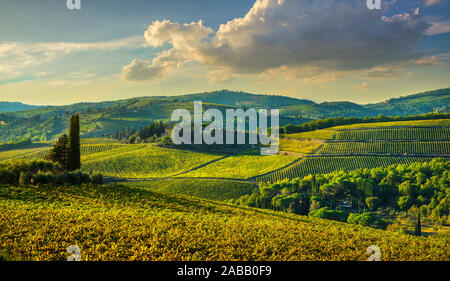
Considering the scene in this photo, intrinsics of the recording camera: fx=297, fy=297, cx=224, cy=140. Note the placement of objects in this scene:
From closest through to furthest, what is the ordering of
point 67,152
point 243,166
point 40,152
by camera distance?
point 67,152 → point 243,166 → point 40,152

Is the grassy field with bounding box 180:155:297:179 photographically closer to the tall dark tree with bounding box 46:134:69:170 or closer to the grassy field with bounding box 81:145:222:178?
the grassy field with bounding box 81:145:222:178

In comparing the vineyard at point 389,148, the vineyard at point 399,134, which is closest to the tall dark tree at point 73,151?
the vineyard at point 389,148

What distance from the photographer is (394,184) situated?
72625mm

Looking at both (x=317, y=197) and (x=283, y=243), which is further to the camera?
(x=317, y=197)

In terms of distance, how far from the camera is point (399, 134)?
117 m

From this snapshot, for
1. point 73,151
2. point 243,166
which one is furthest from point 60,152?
point 243,166

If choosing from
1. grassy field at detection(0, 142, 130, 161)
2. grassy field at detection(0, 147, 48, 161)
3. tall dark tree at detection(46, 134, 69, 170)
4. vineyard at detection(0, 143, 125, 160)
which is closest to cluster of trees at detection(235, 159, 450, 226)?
tall dark tree at detection(46, 134, 69, 170)

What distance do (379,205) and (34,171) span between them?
217 ft

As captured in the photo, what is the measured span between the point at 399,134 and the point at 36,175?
12345cm

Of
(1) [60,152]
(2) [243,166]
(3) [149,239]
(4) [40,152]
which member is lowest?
(2) [243,166]

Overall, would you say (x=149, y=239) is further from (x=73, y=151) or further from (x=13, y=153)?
(x=13, y=153)

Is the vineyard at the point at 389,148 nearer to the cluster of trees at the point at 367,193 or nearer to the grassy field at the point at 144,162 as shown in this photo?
the cluster of trees at the point at 367,193
